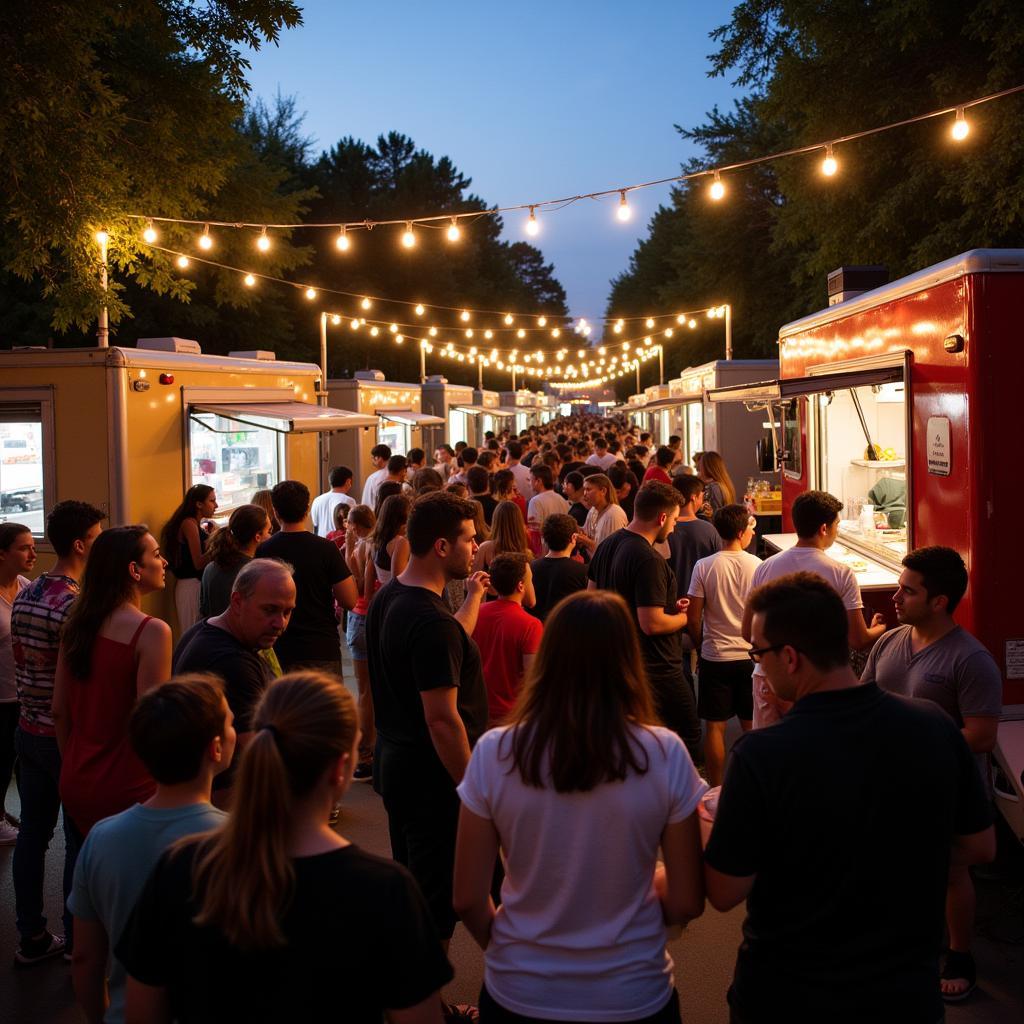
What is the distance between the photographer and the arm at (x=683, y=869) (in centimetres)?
243

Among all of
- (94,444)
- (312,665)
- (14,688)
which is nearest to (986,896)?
(312,665)

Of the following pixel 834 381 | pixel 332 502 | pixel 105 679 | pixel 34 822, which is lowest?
pixel 34 822

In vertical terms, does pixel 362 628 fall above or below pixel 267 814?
below

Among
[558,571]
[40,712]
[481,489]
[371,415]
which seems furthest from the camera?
[371,415]

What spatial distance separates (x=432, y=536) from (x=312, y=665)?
8.12ft

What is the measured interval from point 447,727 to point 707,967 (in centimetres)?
178

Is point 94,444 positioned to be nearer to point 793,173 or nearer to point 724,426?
point 724,426

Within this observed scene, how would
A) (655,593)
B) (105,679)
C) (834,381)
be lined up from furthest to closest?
(834,381) < (655,593) < (105,679)

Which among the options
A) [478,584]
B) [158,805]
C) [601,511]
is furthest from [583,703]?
[601,511]

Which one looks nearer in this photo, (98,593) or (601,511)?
(98,593)

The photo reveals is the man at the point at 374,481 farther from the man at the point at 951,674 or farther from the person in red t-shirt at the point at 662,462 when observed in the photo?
the man at the point at 951,674

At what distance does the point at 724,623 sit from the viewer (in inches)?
242

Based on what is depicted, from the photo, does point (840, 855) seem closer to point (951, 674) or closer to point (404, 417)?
point (951, 674)

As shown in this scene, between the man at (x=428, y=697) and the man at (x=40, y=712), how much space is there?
1374 millimetres
